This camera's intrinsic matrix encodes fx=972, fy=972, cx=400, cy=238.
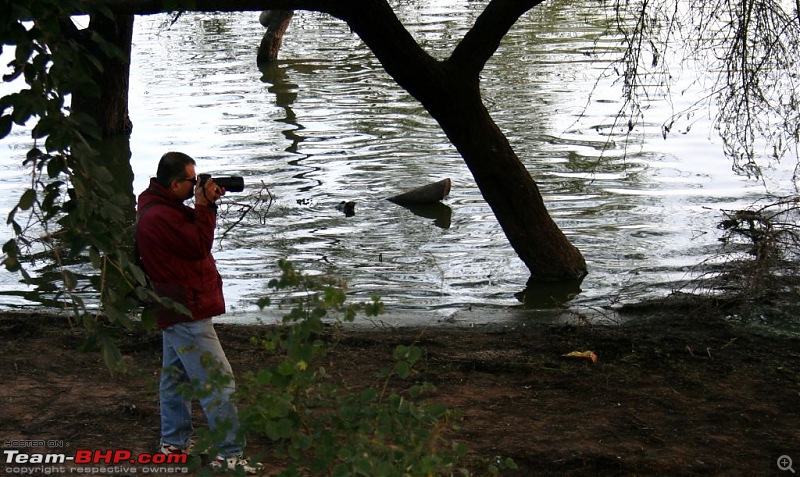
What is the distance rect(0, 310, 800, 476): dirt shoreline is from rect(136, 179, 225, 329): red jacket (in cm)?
86

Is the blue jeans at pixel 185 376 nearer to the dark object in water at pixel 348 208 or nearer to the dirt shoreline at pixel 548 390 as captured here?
the dirt shoreline at pixel 548 390

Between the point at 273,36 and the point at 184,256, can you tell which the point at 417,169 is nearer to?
the point at 184,256

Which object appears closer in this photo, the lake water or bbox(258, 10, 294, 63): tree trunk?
the lake water

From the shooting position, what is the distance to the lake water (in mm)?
9703

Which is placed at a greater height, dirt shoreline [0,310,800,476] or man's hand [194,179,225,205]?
man's hand [194,179,225,205]

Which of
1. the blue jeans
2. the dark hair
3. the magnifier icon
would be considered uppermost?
the dark hair

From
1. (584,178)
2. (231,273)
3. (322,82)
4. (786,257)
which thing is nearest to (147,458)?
(231,273)

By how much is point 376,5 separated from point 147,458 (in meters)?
4.14

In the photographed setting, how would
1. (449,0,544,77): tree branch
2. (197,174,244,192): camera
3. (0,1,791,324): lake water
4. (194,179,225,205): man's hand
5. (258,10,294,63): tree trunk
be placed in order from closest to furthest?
(194,179,225,205): man's hand → (197,174,244,192): camera → (449,0,544,77): tree branch → (0,1,791,324): lake water → (258,10,294,63): tree trunk

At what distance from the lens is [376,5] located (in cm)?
777

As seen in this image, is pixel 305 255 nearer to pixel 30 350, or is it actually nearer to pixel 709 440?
pixel 30 350

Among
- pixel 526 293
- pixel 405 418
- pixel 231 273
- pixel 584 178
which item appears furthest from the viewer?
pixel 584 178

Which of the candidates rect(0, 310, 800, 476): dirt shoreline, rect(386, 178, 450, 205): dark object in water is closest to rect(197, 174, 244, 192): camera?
rect(0, 310, 800, 476): dirt shoreline

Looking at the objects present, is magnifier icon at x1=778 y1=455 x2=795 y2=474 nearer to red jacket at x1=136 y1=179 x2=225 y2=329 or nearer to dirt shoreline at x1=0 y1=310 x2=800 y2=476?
dirt shoreline at x1=0 y1=310 x2=800 y2=476
